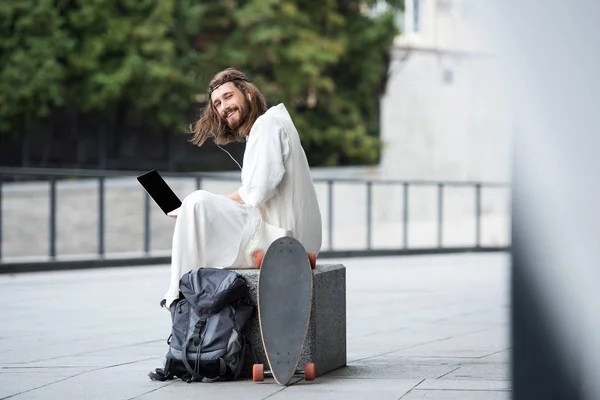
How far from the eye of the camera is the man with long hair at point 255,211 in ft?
19.0

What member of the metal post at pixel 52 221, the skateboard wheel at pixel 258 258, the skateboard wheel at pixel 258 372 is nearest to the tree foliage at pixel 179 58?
the metal post at pixel 52 221

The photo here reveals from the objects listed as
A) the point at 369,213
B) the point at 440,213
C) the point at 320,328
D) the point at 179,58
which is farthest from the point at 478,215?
the point at 320,328

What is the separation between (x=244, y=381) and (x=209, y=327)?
1.06ft

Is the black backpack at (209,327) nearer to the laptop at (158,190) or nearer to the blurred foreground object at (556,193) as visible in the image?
the laptop at (158,190)

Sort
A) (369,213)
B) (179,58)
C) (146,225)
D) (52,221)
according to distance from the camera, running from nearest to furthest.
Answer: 1. (52,221)
2. (146,225)
3. (369,213)
4. (179,58)

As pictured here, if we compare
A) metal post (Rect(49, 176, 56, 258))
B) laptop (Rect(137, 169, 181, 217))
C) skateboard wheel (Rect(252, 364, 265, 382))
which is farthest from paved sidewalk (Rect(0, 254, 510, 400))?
laptop (Rect(137, 169, 181, 217))

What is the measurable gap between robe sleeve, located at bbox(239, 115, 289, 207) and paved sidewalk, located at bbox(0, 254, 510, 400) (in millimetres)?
862

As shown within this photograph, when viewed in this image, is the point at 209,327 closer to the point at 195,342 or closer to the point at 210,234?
the point at 195,342

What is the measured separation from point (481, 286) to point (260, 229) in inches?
303

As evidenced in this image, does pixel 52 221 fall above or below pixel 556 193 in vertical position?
below

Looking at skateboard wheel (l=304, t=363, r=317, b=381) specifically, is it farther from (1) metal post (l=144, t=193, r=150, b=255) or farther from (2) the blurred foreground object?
(1) metal post (l=144, t=193, r=150, b=255)

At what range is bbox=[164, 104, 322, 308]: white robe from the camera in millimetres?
5797

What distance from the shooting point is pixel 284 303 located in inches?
217

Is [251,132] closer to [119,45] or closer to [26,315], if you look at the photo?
[26,315]
